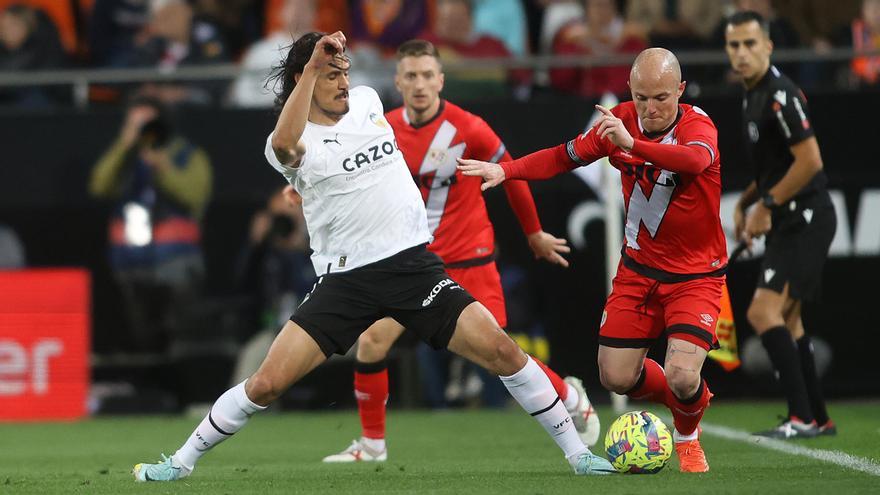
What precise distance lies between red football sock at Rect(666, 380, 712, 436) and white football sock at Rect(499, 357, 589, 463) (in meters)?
0.76

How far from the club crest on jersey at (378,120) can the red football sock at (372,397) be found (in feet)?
6.83

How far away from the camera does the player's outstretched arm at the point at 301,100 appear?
701 cm

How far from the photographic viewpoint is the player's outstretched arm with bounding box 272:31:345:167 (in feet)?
23.0

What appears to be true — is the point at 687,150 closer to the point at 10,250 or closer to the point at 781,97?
the point at 781,97

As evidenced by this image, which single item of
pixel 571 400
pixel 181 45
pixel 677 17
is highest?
pixel 677 17

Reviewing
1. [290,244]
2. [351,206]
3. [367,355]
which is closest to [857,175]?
[290,244]

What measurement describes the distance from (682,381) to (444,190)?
2420mm

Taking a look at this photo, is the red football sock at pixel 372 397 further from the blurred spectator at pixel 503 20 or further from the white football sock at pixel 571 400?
the blurred spectator at pixel 503 20

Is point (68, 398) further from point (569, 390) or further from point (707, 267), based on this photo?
point (707, 267)

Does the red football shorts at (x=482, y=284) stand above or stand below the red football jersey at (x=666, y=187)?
below

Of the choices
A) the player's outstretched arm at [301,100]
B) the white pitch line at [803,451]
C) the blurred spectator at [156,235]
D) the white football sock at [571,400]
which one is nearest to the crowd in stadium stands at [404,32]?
the blurred spectator at [156,235]

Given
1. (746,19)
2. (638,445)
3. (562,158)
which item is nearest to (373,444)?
(638,445)

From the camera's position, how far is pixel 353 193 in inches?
296

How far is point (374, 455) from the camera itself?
9.23m
